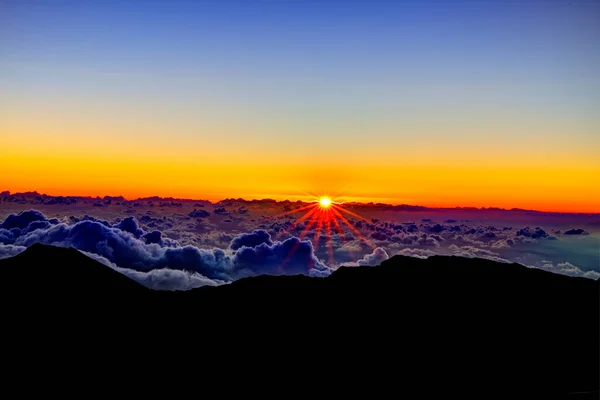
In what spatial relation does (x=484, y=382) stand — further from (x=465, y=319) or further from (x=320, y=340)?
(x=320, y=340)

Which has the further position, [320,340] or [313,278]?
[313,278]

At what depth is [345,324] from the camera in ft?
337

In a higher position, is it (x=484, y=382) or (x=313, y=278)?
(x=313, y=278)

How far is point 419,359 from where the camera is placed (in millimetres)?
88000

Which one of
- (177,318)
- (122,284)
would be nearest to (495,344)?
(177,318)

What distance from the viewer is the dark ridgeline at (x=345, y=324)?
3246 inches

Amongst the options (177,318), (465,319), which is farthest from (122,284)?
(465,319)

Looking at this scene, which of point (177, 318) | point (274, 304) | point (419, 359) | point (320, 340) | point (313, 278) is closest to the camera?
point (419, 359)

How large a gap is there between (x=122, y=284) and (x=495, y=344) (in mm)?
79934

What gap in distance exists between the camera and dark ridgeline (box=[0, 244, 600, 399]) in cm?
8244

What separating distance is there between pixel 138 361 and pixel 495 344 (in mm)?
63351

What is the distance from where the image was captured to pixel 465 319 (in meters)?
100

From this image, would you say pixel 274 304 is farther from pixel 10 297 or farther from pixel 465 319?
pixel 10 297

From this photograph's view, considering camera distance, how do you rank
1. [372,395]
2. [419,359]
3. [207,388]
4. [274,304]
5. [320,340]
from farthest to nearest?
[274,304] < [320,340] < [419,359] < [207,388] < [372,395]
